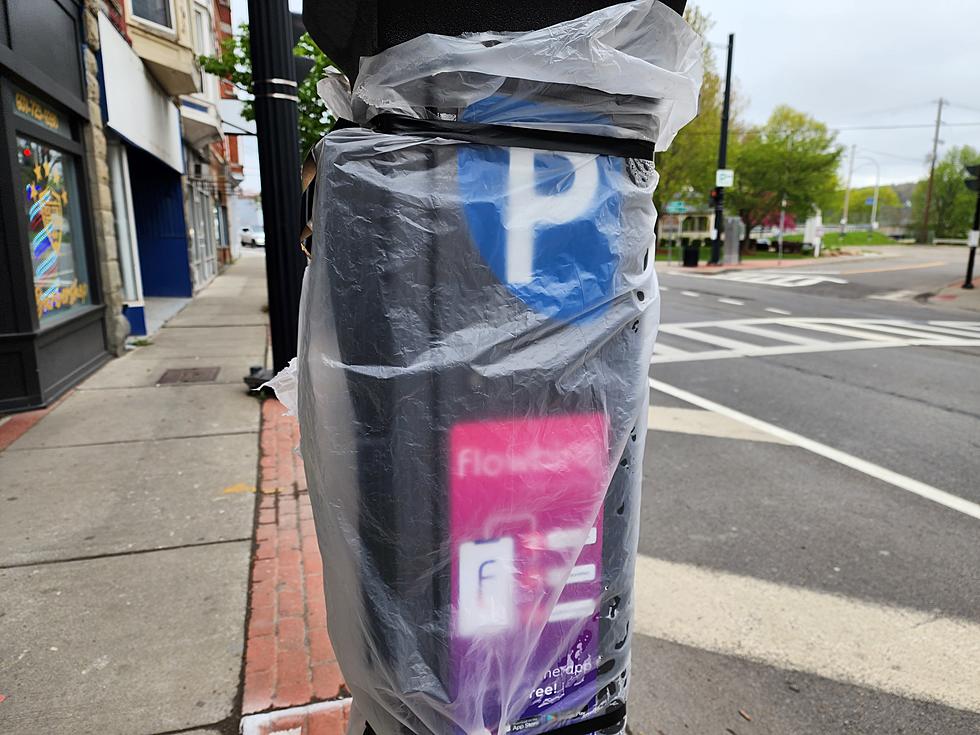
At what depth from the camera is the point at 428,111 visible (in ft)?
4.33

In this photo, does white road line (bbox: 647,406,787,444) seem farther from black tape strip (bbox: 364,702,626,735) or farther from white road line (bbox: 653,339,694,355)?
black tape strip (bbox: 364,702,626,735)

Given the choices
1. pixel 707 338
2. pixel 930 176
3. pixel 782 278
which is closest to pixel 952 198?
pixel 930 176

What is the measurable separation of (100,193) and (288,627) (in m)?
6.59

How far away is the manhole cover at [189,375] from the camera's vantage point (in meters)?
6.84

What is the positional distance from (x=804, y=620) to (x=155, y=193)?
13813 millimetres

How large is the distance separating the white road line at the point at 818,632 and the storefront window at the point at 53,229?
567 centimetres

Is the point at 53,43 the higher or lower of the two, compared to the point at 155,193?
higher

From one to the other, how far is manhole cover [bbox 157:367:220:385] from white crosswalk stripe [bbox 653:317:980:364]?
531 centimetres

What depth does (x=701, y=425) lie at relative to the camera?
585cm

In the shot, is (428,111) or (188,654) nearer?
(428,111)

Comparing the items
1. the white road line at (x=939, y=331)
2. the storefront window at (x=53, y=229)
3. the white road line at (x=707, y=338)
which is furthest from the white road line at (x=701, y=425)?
the white road line at (x=939, y=331)

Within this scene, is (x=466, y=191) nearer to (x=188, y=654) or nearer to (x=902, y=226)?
(x=188, y=654)

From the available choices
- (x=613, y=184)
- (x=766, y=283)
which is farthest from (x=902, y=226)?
(x=613, y=184)

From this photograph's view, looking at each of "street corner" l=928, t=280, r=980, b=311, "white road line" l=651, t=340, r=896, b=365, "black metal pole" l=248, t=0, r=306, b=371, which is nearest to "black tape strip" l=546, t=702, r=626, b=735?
"black metal pole" l=248, t=0, r=306, b=371
